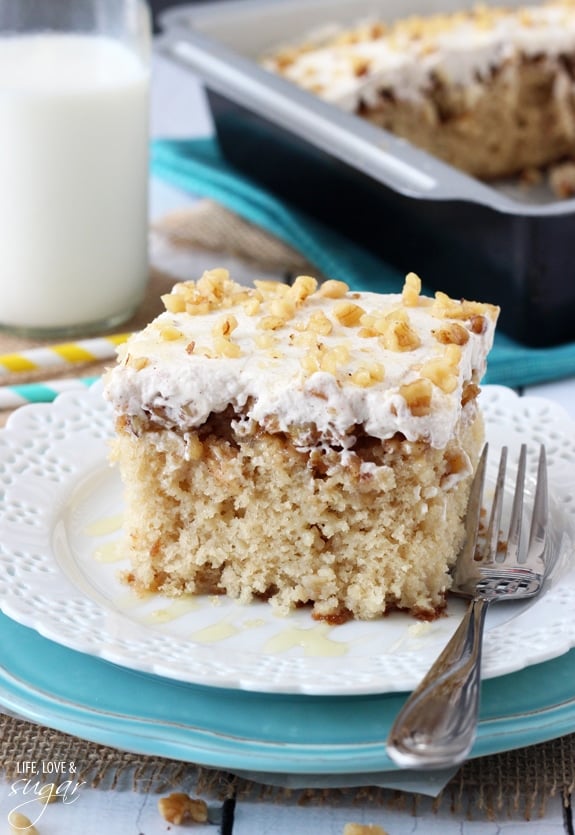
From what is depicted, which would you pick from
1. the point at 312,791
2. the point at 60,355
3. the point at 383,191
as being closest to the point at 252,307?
the point at 312,791

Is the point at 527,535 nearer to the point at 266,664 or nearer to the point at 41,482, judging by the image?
the point at 266,664

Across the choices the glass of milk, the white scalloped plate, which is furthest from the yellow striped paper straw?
the white scalloped plate

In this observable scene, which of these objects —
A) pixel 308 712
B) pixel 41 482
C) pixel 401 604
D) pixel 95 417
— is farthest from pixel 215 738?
pixel 95 417

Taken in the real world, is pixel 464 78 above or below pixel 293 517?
below

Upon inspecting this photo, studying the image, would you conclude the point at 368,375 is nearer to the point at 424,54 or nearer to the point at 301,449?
the point at 301,449

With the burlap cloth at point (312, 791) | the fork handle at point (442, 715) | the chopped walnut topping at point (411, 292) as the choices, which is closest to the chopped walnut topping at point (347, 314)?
the chopped walnut topping at point (411, 292)

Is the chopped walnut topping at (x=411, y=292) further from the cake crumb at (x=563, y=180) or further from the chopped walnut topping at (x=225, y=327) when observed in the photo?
the cake crumb at (x=563, y=180)
